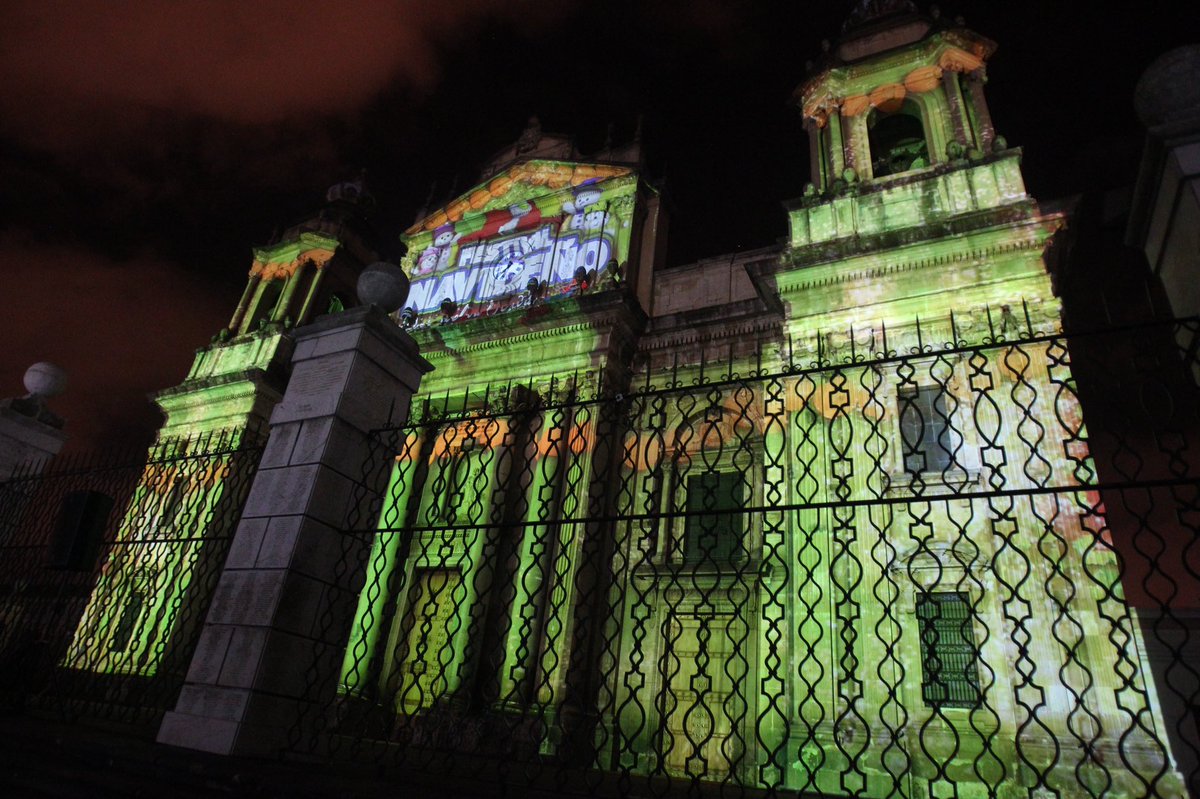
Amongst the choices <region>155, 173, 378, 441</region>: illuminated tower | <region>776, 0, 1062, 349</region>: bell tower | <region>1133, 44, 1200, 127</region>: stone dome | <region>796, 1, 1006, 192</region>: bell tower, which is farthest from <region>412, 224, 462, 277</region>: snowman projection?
<region>1133, 44, 1200, 127</region>: stone dome

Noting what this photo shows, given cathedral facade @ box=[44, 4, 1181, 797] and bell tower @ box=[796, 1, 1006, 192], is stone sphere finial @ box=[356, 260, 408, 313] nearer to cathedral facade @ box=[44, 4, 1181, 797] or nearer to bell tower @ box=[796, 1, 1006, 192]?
cathedral facade @ box=[44, 4, 1181, 797]

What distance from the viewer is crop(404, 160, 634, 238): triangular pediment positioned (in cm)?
1939

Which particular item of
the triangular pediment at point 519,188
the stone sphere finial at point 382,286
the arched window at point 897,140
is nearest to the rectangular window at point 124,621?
the stone sphere finial at point 382,286

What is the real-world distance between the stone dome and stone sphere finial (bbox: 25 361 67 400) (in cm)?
1203

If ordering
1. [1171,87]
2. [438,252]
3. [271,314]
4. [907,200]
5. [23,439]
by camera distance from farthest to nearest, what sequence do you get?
[271,314] < [438,252] < [907,200] < [23,439] < [1171,87]

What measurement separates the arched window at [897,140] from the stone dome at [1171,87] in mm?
11400

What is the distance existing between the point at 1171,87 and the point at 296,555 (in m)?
6.84

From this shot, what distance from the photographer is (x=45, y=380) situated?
9250 millimetres

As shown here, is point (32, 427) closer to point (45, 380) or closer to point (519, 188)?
point (45, 380)

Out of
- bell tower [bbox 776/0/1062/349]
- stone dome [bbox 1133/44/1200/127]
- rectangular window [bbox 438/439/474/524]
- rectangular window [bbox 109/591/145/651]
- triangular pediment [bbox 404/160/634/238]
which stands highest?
triangular pediment [bbox 404/160/634/238]

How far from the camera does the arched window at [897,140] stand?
1557cm

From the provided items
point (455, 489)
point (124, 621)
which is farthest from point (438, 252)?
point (455, 489)

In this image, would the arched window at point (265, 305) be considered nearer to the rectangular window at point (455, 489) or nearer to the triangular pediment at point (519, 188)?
the triangular pediment at point (519, 188)

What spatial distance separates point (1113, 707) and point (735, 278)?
11.2 m
